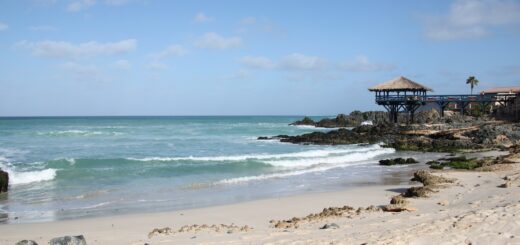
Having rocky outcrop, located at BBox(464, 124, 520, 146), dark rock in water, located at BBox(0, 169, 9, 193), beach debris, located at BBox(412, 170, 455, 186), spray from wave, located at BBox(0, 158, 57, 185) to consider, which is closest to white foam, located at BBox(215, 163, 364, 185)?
beach debris, located at BBox(412, 170, 455, 186)

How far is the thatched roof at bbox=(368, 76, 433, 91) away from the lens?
140 ft

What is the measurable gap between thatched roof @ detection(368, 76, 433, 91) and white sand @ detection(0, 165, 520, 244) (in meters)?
30.8

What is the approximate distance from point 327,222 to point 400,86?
36111 mm

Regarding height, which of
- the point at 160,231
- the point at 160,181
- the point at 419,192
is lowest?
the point at 160,181

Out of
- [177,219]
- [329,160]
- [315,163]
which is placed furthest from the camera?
[329,160]

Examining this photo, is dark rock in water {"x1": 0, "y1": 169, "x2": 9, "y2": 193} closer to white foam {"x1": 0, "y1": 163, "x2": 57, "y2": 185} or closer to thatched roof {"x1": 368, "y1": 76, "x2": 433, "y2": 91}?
white foam {"x1": 0, "y1": 163, "x2": 57, "y2": 185}

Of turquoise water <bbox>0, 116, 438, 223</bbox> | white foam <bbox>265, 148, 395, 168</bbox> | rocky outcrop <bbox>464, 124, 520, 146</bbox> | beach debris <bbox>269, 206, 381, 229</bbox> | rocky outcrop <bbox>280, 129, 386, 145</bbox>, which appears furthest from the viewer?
rocky outcrop <bbox>280, 129, 386, 145</bbox>

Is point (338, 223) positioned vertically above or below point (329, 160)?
above

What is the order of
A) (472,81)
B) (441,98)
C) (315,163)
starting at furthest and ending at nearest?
1. (472,81)
2. (441,98)
3. (315,163)

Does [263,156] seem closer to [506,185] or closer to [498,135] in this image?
[498,135]

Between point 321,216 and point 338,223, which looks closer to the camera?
point 338,223

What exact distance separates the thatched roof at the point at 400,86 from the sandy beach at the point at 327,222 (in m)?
30.8

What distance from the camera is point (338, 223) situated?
8.59 meters

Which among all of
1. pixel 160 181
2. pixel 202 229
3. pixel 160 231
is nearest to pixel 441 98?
pixel 160 181
